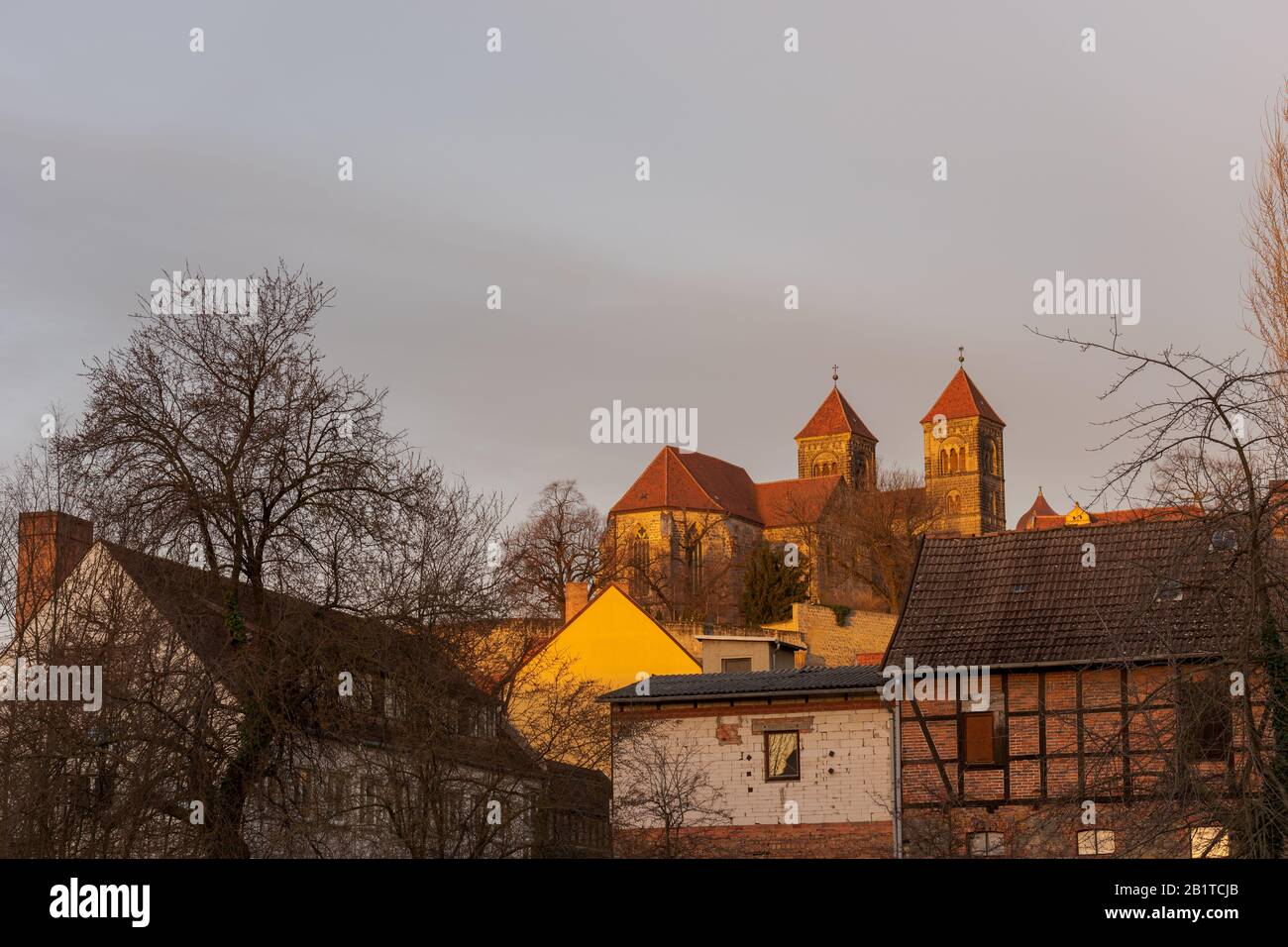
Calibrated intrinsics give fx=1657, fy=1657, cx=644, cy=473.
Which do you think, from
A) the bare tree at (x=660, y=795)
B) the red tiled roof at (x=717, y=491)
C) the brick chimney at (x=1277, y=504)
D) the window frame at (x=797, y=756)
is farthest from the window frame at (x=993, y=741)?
the red tiled roof at (x=717, y=491)

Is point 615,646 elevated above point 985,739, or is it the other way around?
point 615,646

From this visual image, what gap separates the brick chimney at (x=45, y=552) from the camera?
982 inches

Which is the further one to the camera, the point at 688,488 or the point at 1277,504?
the point at 688,488

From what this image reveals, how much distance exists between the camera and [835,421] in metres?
147

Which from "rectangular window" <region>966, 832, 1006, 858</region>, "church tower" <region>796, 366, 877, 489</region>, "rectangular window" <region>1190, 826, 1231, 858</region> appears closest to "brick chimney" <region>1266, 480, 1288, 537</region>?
"rectangular window" <region>1190, 826, 1231, 858</region>

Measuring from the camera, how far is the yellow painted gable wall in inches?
1901

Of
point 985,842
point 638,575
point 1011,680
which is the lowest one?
point 985,842

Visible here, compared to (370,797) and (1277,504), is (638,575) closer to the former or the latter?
(370,797)

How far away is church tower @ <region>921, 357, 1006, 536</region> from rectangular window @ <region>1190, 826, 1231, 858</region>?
13221cm

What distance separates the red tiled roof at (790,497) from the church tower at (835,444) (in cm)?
1384

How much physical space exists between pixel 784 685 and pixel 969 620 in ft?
12.7

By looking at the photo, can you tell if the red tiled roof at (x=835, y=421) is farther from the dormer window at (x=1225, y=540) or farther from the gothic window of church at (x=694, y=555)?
the dormer window at (x=1225, y=540)

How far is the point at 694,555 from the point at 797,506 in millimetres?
13667

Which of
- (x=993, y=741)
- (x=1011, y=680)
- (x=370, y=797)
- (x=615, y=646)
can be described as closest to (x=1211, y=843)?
(x=370, y=797)
